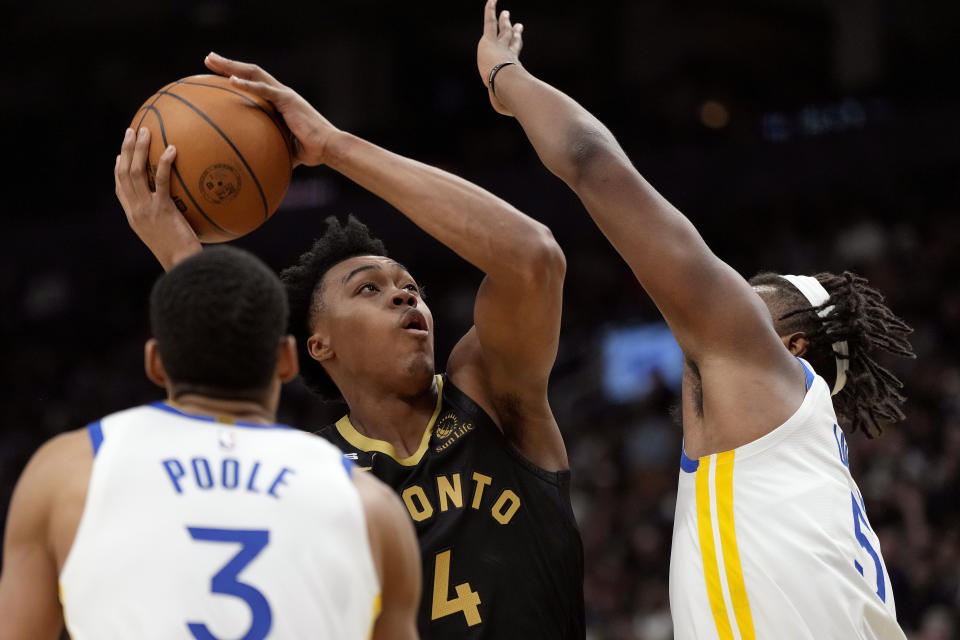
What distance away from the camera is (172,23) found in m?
18.7

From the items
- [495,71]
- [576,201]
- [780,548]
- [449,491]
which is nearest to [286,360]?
[449,491]

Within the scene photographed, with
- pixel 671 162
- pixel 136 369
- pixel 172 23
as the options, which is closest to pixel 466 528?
pixel 671 162

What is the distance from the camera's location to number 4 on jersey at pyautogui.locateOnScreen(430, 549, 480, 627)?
3316mm

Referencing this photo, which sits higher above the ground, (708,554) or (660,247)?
(660,247)

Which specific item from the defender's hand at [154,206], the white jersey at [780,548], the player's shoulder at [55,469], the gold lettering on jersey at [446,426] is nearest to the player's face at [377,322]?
the gold lettering on jersey at [446,426]

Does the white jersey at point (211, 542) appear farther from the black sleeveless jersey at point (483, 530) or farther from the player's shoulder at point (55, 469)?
the black sleeveless jersey at point (483, 530)

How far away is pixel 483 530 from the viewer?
3.42 metres

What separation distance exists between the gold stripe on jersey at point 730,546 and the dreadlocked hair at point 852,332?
0.62 metres

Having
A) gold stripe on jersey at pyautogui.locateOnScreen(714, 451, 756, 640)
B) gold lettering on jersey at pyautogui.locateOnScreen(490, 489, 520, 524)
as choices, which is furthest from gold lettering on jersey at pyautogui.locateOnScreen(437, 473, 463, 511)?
gold stripe on jersey at pyautogui.locateOnScreen(714, 451, 756, 640)

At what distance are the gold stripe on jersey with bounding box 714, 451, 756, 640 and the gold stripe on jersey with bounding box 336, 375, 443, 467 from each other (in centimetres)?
88

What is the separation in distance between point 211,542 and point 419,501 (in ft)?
4.32

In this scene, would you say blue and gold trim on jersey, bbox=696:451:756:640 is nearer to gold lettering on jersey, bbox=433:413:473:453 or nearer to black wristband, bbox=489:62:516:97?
gold lettering on jersey, bbox=433:413:473:453

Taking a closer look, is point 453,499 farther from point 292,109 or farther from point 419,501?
point 292,109

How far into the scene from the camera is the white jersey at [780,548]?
10.1 ft
